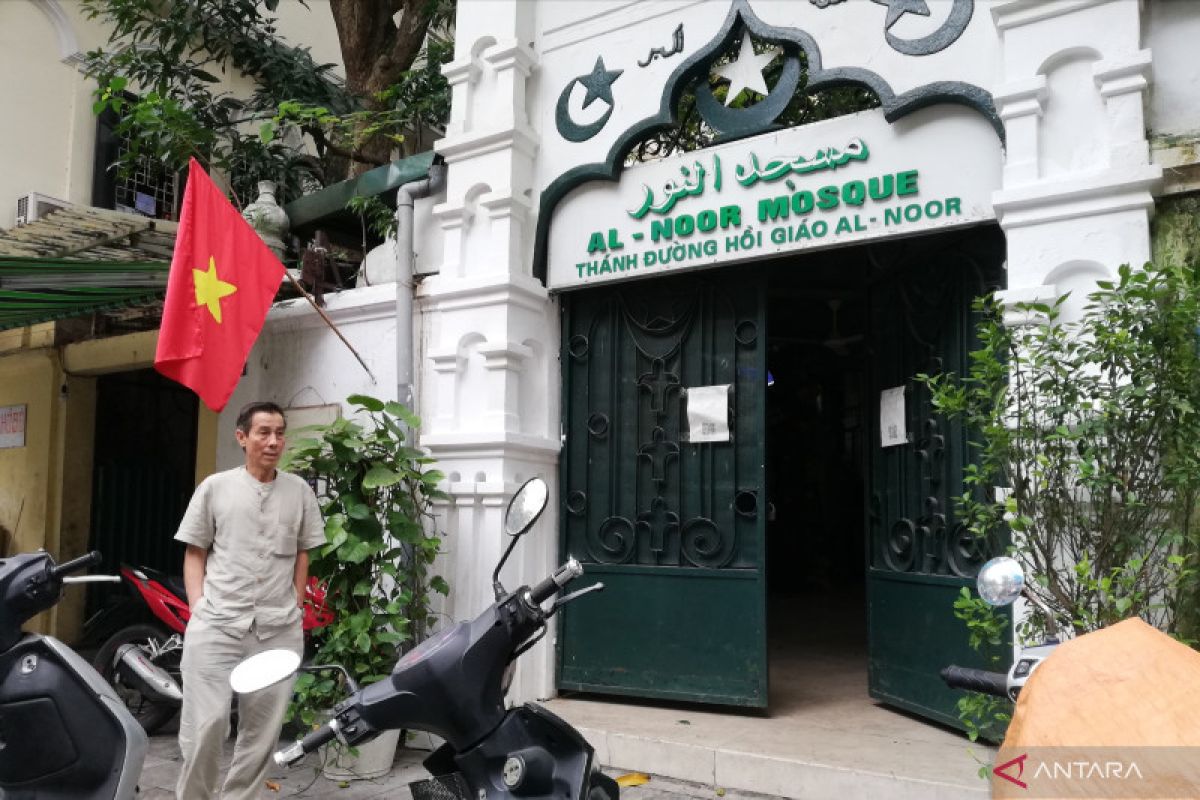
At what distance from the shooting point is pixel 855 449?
35.7ft

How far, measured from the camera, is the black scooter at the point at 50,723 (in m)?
2.91

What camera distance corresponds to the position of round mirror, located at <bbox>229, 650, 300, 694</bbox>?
77.7 inches

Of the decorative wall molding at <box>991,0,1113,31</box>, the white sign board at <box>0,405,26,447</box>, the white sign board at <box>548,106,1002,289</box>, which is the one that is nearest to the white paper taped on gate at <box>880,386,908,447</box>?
the white sign board at <box>548,106,1002,289</box>

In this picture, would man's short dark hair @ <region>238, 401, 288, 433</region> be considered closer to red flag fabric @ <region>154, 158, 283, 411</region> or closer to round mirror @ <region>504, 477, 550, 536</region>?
red flag fabric @ <region>154, 158, 283, 411</region>

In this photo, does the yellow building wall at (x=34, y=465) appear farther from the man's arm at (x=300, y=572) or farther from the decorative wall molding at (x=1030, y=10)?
the decorative wall molding at (x=1030, y=10)

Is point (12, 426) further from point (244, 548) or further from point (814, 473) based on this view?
point (814, 473)

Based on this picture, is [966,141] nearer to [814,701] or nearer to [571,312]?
[571,312]

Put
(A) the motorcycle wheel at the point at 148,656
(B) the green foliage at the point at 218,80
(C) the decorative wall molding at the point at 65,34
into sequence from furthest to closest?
(C) the decorative wall molding at the point at 65,34 < (B) the green foliage at the point at 218,80 < (A) the motorcycle wheel at the point at 148,656

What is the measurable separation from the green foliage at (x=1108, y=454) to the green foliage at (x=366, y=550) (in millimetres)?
2756

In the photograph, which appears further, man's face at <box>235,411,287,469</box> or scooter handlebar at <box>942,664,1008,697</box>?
man's face at <box>235,411,287,469</box>

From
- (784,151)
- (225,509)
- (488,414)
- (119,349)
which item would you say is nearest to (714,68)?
(784,151)

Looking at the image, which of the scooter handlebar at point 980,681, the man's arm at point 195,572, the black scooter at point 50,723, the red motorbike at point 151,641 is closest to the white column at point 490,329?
the red motorbike at point 151,641

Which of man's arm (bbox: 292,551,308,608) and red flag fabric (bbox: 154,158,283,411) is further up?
red flag fabric (bbox: 154,158,283,411)

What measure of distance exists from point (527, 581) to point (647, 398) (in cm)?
121
